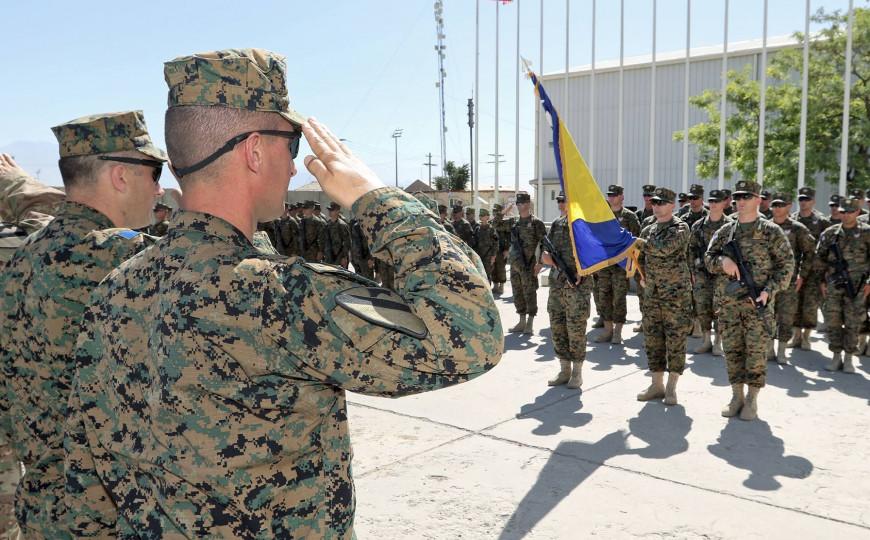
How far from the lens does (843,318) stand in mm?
7402

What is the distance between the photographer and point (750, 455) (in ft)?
15.8

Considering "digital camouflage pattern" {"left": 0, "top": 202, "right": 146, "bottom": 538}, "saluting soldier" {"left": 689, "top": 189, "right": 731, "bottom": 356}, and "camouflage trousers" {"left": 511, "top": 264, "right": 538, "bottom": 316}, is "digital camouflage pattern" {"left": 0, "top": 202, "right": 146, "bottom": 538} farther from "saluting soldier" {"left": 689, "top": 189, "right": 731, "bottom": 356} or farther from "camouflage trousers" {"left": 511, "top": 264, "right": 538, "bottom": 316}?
"camouflage trousers" {"left": 511, "top": 264, "right": 538, "bottom": 316}

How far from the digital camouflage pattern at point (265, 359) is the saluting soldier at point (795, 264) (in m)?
7.43

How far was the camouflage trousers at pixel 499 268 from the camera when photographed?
14.3 metres

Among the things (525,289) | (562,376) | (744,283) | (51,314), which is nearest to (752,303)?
(744,283)

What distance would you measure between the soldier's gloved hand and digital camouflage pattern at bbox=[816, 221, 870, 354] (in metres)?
7.44

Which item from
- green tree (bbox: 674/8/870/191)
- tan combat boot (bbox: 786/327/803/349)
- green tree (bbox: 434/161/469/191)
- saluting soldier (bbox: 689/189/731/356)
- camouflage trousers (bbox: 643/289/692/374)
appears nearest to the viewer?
camouflage trousers (bbox: 643/289/692/374)

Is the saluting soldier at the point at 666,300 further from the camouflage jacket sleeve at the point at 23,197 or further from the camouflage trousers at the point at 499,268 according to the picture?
the camouflage trousers at the point at 499,268

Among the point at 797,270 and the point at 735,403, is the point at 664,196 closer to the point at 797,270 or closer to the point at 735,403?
the point at 735,403

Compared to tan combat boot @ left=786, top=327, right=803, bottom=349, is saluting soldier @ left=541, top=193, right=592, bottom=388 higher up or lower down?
higher up

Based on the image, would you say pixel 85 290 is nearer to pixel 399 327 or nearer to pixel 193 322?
pixel 193 322

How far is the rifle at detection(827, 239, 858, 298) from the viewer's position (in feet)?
24.3

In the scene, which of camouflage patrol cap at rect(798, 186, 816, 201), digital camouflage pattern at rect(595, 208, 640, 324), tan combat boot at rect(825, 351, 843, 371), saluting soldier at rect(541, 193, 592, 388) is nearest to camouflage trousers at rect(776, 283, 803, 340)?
tan combat boot at rect(825, 351, 843, 371)

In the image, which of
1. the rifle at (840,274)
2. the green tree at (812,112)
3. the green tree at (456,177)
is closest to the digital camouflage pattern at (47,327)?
the rifle at (840,274)
